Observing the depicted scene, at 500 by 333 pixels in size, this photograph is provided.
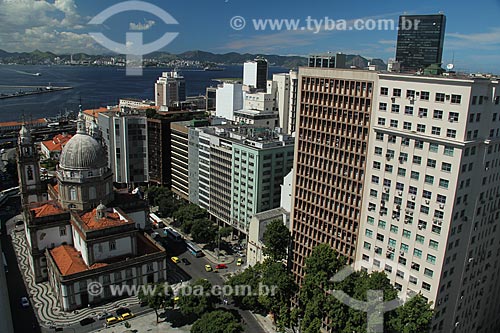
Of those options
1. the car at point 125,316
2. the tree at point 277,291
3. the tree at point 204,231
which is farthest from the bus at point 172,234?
the tree at point 277,291

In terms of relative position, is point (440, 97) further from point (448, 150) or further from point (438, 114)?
point (448, 150)

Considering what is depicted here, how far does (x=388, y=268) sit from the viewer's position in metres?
47.3

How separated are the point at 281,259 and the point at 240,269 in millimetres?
12072

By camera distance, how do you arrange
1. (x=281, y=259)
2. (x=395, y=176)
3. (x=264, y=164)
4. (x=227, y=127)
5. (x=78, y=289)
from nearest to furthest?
(x=395, y=176) → (x=78, y=289) → (x=281, y=259) → (x=264, y=164) → (x=227, y=127)

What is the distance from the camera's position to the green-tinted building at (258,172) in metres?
74.8

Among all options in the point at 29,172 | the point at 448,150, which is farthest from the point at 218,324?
the point at 29,172

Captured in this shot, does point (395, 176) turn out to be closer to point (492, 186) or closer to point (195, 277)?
point (492, 186)

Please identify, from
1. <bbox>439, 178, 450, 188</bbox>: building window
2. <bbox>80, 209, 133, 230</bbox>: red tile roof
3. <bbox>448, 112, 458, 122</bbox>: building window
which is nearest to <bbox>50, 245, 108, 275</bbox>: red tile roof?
<bbox>80, 209, 133, 230</bbox>: red tile roof

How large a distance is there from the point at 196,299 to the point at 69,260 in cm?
2157

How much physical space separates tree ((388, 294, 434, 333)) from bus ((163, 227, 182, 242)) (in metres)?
49.5

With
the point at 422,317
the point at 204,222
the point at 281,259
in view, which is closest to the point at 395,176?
the point at 422,317

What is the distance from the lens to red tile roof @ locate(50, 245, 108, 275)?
58406 millimetres

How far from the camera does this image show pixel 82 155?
6531 centimetres

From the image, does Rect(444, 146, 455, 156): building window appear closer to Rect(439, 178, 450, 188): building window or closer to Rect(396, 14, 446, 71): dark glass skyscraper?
Rect(439, 178, 450, 188): building window
